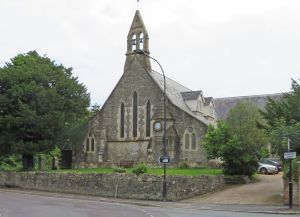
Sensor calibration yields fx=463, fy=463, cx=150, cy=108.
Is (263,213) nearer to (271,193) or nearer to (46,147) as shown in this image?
(271,193)

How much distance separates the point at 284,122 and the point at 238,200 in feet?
18.8

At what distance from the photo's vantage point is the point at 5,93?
43312 mm

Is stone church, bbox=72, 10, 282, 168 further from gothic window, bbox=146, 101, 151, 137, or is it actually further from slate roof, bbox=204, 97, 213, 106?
slate roof, bbox=204, 97, 213, 106

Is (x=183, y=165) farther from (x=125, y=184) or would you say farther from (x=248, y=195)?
(x=248, y=195)

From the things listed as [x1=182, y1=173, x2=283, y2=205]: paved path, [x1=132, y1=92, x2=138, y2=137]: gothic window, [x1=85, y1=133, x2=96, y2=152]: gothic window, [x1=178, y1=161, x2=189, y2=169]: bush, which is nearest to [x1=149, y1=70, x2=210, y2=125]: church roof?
[x1=132, y1=92, x2=138, y2=137]: gothic window

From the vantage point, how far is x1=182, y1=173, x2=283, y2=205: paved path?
1133 inches

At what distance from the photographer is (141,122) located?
5222 cm

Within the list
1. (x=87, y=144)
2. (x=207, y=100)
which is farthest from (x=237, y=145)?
(x=87, y=144)

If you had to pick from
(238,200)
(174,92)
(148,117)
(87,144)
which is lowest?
(238,200)

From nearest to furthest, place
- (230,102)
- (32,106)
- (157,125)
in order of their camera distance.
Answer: (32,106), (157,125), (230,102)

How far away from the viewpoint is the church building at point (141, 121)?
161 feet

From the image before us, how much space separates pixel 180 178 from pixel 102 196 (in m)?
6.34

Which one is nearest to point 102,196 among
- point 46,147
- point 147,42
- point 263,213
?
point 46,147

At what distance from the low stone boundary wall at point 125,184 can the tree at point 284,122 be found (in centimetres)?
617
